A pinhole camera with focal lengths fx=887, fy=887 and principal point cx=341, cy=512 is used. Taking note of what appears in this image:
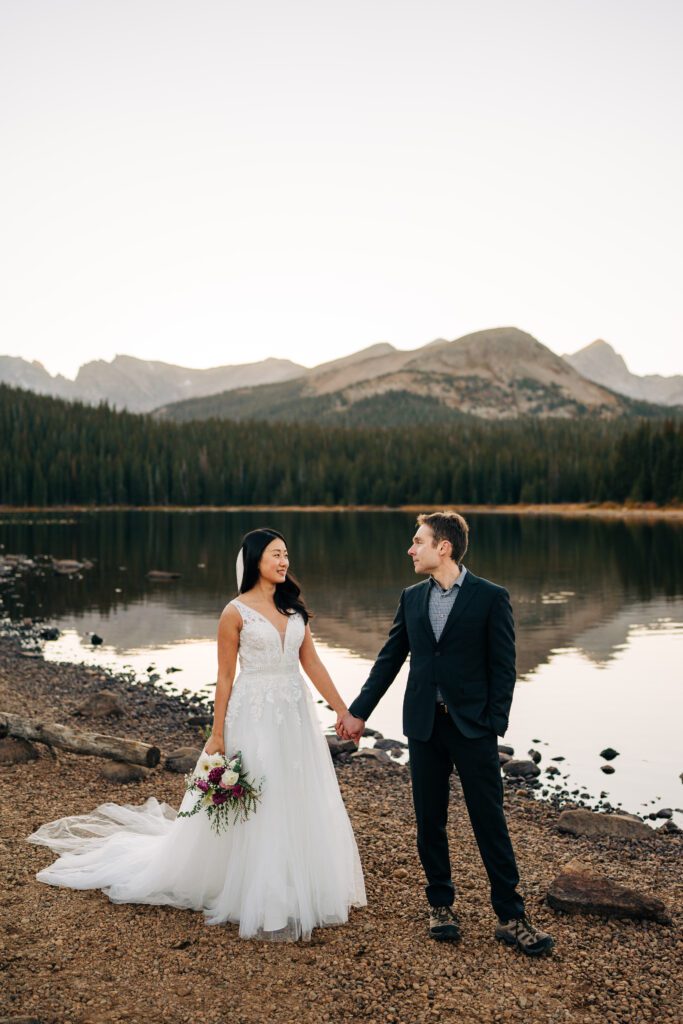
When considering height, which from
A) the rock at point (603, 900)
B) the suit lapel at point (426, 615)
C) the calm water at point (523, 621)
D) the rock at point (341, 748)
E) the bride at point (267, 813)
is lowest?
the calm water at point (523, 621)

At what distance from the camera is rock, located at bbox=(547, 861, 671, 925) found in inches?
317

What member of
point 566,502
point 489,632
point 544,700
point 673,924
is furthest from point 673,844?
point 566,502

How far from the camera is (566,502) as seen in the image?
152625 millimetres

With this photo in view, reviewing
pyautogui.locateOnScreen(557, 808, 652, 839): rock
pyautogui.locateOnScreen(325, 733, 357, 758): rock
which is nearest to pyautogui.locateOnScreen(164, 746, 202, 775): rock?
pyautogui.locateOnScreen(325, 733, 357, 758): rock

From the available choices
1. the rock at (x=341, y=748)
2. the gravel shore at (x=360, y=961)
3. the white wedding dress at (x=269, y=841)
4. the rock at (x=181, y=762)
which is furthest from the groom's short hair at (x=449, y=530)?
the rock at (x=341, y=748)

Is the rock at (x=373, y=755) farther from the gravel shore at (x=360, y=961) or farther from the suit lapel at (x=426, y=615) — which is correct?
the suit lapel at (x=426, y=615)

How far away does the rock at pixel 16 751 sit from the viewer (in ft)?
41.9

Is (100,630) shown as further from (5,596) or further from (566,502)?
(566,502)

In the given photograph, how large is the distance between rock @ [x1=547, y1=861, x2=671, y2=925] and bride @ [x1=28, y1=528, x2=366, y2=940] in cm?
188

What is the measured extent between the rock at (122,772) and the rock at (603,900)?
254 inches

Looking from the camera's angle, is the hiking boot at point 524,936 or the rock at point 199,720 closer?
the hiking boot at point 524,936

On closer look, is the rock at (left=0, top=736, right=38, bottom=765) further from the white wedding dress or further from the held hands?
the held hands

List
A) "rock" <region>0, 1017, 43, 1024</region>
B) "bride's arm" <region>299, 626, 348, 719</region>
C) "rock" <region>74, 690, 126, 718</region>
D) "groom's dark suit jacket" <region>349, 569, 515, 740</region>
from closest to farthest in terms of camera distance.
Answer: "rock" <region>0, 1017, 43, 1024</region> → "groom's dark suit jacket" <region>349, 569, 515, 740</region> → "bride's arm" <region>299, 626, 348, 719</region> → "rock" <region>74, 690, 126, 718</region>

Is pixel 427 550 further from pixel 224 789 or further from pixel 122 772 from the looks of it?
pixel 122 772
